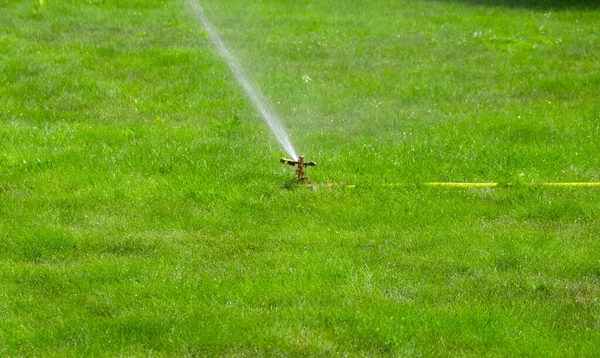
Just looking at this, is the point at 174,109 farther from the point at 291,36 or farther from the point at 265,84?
the point at 291,36

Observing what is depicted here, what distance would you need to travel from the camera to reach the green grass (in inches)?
225

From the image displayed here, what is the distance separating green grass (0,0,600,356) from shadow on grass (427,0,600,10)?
7.88ft

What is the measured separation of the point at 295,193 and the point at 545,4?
1046 cm

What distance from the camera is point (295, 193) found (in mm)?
8023

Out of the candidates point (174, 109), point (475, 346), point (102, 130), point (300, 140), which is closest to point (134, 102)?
point (174, 109)

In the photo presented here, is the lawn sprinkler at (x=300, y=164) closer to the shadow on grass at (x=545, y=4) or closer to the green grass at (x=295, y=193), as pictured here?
the green grass at (x=295, y=193)

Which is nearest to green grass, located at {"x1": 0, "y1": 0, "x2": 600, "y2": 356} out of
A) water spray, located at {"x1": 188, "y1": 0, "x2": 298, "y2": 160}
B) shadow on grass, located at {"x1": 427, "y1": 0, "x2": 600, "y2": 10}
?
water spray, located at {"x1": 188, "y1": 0, "x2": 298, "y2": 160}

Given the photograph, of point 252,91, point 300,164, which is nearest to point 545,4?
point 252,91

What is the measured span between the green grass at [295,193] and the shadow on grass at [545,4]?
2401mm

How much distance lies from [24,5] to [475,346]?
11.3 metres

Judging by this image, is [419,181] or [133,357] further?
[419,181]

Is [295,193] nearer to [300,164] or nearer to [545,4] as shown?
[300,164]

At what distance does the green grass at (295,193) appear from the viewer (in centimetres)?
572

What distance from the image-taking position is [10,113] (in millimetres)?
10266
